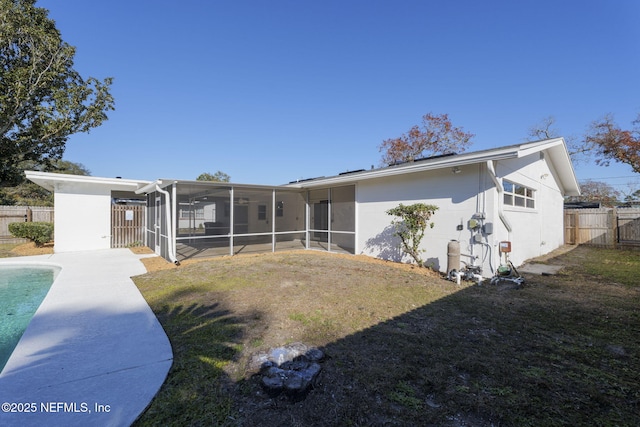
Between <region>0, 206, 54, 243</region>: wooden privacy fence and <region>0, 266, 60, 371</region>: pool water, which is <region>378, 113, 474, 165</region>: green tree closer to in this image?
<region>0, 266, 60, 371</region>: pool water

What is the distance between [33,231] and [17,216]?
9.78 ft

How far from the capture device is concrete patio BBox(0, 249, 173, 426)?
6.98 feet

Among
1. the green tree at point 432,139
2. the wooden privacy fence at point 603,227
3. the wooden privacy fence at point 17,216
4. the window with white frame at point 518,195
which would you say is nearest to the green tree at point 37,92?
the wooden privacy fence at point 17,216

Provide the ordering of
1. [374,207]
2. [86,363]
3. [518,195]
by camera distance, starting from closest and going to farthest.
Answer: [86,363] → [518,195] → [374,207]

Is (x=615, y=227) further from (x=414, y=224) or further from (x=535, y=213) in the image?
(x=414, y=224)

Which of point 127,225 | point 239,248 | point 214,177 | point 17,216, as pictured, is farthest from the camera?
point 214,177

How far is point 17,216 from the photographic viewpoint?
13.0m

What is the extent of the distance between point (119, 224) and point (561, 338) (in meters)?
14.8

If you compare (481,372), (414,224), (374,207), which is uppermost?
(374,207)

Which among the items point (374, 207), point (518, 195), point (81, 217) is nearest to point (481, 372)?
point (374, 207)

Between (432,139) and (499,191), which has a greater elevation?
(432,139)

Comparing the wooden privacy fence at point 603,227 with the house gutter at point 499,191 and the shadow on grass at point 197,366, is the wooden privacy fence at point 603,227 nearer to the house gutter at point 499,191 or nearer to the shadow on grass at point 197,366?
the house gutter at point 499,191

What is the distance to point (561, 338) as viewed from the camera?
11.6 feet

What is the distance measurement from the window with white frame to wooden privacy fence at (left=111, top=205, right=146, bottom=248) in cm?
1422
